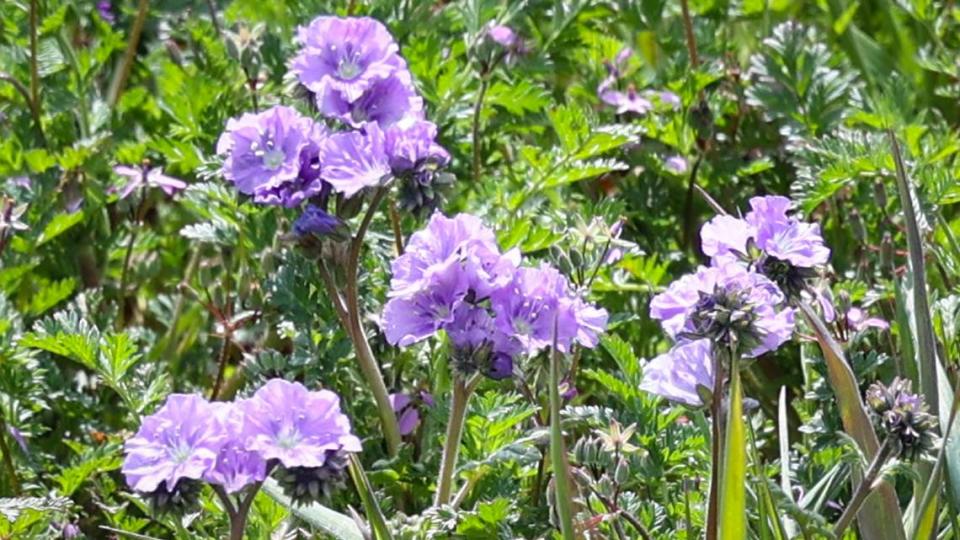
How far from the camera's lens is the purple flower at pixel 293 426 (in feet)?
4.57

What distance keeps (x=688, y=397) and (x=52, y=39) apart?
1.74 m

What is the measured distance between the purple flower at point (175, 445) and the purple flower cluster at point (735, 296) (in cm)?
46

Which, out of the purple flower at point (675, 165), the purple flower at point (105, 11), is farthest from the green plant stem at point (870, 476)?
the purple flower at point (105, 11)

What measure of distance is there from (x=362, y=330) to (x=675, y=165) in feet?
3.40

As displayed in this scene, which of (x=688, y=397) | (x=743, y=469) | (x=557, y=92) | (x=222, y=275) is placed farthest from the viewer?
(x=557, y=92)

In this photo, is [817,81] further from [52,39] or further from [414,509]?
[52,39]

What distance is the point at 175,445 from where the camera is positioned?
1415 mm

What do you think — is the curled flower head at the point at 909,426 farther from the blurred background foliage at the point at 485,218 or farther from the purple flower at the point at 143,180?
the purple flower at the point at 143,180

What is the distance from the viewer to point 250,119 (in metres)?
1.80

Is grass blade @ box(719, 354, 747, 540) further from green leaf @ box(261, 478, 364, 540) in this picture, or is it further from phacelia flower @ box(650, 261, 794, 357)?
green leaf @ box(261, 478, 364, 540)

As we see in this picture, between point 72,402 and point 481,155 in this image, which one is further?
point 481,155

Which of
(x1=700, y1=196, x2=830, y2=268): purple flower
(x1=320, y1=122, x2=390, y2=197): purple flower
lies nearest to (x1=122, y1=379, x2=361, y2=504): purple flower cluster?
(x1=320, y1=122, x2=390, y2=197): purple flower

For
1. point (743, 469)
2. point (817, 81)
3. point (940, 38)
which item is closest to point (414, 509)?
point (743, 469)

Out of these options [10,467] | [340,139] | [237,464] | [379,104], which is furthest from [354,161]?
[10,467]
